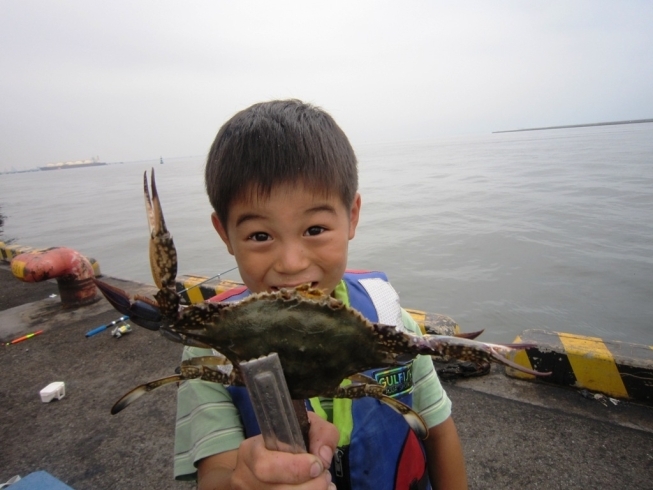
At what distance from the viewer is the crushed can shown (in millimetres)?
5125

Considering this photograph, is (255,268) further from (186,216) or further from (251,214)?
(186,216)

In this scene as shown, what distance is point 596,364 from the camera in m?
3.45

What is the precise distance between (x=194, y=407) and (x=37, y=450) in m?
2.73

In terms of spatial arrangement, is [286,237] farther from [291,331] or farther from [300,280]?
[291,331]

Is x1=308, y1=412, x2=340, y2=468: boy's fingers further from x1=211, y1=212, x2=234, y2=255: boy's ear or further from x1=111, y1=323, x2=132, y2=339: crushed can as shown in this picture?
x1=111, y1=323, x2=132, y2=339: crushed can

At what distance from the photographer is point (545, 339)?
3.83 meters

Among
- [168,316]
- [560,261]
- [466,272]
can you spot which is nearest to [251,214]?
[168,316]

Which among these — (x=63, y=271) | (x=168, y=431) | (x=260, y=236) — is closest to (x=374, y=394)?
(x=260, y=236)

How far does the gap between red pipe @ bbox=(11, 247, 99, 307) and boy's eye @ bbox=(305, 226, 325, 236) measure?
575cm

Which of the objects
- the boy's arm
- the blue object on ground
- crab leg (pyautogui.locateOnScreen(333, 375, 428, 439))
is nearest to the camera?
crab leg (pyautogui.locateOnScreen(333, 375, 428, 439))

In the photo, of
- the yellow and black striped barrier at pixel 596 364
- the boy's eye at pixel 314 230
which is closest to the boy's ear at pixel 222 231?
the boy's eye at pixel 314 230

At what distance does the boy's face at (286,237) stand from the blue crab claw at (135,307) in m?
0.38

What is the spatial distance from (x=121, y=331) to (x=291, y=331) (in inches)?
196

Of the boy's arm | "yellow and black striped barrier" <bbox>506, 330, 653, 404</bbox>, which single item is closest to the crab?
the boy's arm
